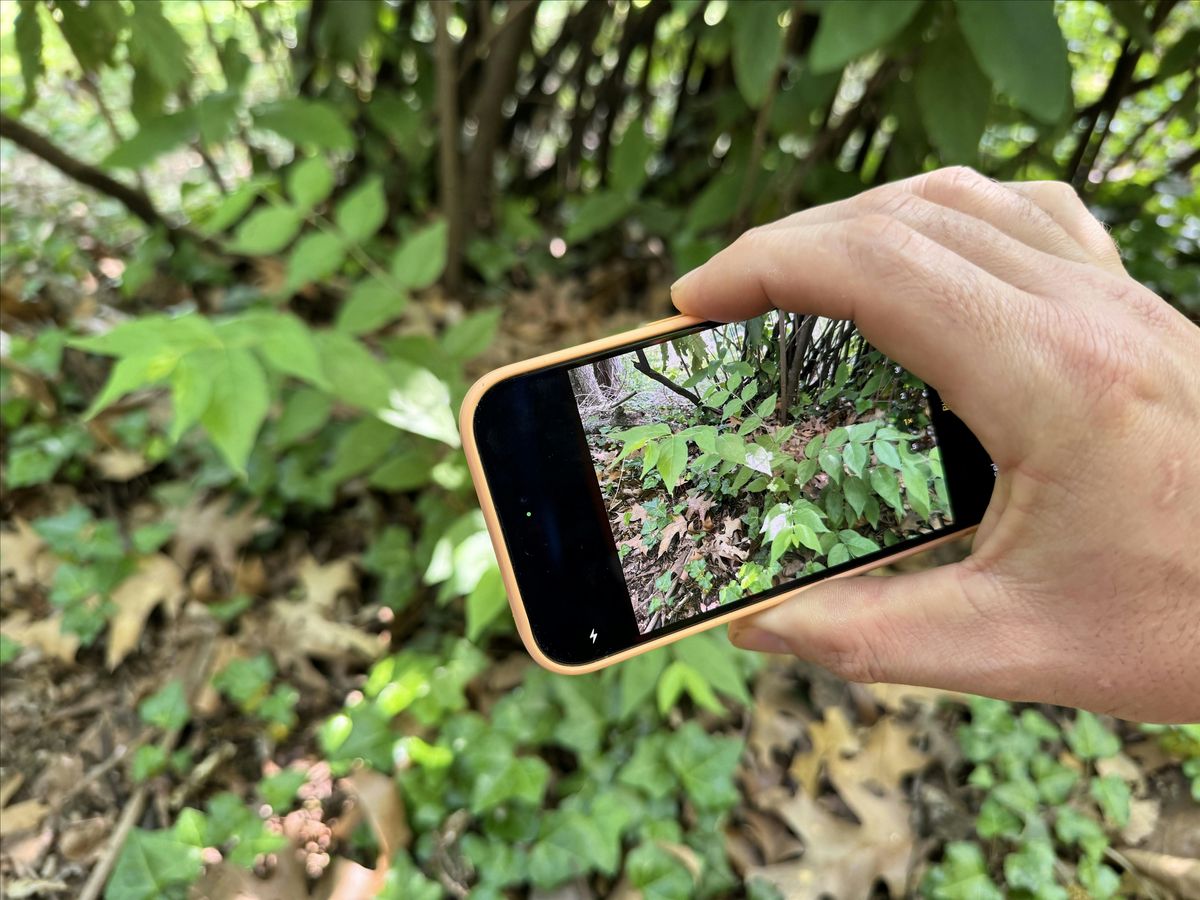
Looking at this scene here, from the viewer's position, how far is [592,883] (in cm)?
114

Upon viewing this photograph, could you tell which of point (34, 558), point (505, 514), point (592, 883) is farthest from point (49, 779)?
point (505, 514)

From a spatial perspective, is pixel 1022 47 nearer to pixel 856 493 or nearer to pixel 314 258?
pixel 856 493

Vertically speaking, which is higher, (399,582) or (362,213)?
(362,213)

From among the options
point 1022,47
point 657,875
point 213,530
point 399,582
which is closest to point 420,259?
point 399,582

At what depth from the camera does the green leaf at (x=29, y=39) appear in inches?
46.2

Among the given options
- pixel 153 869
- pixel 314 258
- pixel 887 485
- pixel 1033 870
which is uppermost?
pixel 314 258

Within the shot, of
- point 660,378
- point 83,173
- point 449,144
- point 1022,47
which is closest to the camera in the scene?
point 660,378

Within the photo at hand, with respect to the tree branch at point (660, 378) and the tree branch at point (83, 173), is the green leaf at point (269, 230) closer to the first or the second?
the tree branch at point (83, 173)

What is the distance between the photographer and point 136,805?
121 centimetres

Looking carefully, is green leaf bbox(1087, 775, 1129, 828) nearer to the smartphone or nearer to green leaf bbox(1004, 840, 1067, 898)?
green leaf bbox(1004, 840, 1067, 898)

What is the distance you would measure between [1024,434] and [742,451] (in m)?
0.27

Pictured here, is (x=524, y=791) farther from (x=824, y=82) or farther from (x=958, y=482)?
(x=824, y=82)

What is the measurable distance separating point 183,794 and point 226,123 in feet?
3.88

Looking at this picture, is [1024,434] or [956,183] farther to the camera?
[956,183]
